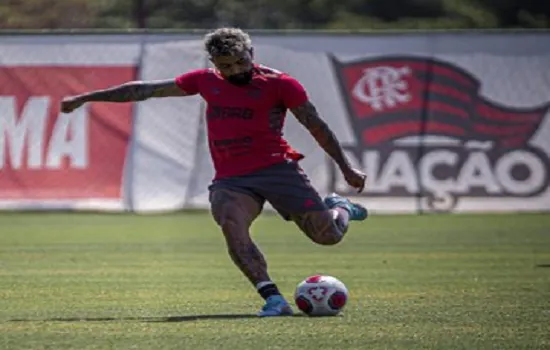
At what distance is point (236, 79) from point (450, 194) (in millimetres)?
14078

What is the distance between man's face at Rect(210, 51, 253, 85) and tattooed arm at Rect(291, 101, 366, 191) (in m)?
0.38

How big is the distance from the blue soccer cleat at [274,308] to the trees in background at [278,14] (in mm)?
15787

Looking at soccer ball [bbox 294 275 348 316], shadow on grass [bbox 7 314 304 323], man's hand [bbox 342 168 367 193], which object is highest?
man's hand [bbox 342 168 367 193]

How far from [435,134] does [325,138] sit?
13.9 metres

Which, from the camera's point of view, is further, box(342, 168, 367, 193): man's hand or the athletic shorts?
the athletic shorts

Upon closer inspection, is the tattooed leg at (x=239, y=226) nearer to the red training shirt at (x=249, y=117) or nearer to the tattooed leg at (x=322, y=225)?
the red training shirt at (x=249, y=117)

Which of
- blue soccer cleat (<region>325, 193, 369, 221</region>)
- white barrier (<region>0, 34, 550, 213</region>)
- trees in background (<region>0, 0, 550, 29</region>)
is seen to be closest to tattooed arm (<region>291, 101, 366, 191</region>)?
blue soccer cleat (<region>325, 193, 369, 221</region>)

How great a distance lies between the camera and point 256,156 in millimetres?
10523

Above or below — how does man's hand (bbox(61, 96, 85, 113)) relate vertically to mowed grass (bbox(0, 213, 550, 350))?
above

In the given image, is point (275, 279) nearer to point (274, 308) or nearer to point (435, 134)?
point (274, 308)

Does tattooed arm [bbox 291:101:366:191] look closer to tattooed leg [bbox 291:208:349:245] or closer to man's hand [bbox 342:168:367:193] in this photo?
man's hand [bbox 342:168:367:193]

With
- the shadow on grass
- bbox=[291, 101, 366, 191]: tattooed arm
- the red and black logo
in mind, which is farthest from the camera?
the red and black logo

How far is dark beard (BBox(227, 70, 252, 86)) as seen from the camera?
10.4 metres

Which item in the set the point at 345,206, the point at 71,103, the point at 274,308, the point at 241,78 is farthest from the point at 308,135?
the point at 274,308
